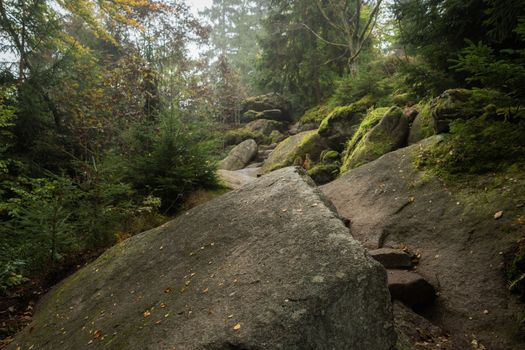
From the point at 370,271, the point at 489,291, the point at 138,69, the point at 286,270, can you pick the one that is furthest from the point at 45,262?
the point at 138,69

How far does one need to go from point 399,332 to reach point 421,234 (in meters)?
1.64

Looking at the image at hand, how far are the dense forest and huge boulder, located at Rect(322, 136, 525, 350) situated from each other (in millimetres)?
209

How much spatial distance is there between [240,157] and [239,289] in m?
14.1

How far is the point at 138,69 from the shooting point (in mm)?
11398

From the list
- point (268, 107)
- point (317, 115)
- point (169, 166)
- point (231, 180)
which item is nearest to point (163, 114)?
point (169, 166)

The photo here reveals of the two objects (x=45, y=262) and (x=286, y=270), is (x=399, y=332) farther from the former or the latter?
(x=45, y=262)

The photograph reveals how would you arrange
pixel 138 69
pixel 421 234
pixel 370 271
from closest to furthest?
pixel 370 271
pixel 421 234
pixel 138 69

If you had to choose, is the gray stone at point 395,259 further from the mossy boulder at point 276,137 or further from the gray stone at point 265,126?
the gray stone at point 265,126

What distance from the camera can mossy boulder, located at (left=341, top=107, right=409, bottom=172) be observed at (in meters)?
6.98

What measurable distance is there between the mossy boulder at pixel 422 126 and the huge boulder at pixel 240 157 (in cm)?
1015

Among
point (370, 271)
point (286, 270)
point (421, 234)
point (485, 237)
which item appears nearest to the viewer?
point (370, 271)

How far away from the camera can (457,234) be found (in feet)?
12.4

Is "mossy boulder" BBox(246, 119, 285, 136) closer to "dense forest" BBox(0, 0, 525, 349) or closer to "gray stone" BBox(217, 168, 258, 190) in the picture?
"dense forest" BBox(0, 0, 525, 349)

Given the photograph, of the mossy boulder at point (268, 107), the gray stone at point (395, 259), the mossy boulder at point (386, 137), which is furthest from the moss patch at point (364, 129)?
the mossy boulder at point (268, 107)
